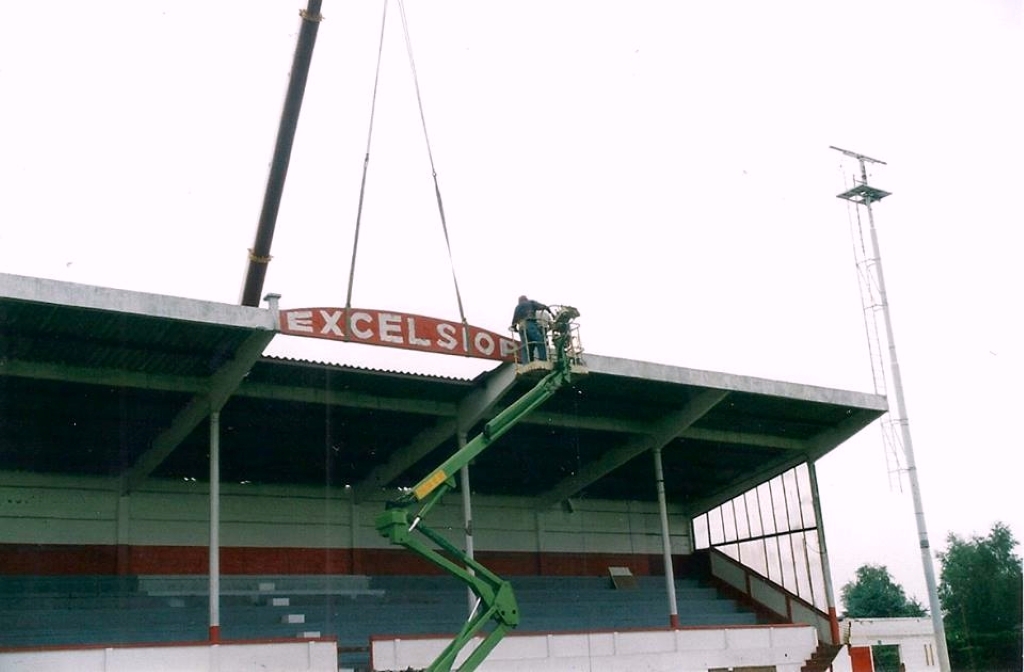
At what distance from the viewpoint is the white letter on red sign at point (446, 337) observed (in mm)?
23062

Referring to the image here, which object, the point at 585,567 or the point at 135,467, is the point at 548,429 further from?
the point at 135,467

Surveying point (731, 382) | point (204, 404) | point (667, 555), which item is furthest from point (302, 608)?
point (731, 382)

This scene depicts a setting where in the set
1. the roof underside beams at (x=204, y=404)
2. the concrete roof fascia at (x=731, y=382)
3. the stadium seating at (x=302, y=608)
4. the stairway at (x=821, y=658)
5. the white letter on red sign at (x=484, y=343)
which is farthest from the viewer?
the stairway at (x=821, y=658)

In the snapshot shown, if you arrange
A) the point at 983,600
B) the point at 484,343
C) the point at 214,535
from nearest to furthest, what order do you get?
the point at 214,535
the point at 484,343
the point at 983,600

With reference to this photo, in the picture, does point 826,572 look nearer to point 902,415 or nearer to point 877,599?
point 902,415

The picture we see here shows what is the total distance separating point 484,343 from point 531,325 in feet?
4.49

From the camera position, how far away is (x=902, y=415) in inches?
1196

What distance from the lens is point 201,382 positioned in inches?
893

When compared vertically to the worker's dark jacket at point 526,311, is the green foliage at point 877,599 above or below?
below

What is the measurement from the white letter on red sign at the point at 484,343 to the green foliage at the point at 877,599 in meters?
65.1

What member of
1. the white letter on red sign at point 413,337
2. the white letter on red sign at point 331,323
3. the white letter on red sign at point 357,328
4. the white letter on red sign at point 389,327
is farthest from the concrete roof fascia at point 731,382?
the white letter on red sign at point 331,323

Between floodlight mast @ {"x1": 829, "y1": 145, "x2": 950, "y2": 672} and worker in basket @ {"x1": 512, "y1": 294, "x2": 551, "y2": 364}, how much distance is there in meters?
12.7

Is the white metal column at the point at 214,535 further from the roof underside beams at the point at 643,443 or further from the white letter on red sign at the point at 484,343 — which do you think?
the roof underside beams at the point at 643,443

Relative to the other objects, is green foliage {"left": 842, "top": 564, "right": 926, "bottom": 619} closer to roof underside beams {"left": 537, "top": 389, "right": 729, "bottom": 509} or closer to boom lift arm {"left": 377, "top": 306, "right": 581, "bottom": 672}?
roof underside beams {"left": 537, "top": 389, "right": 729, "bottom": 509}
